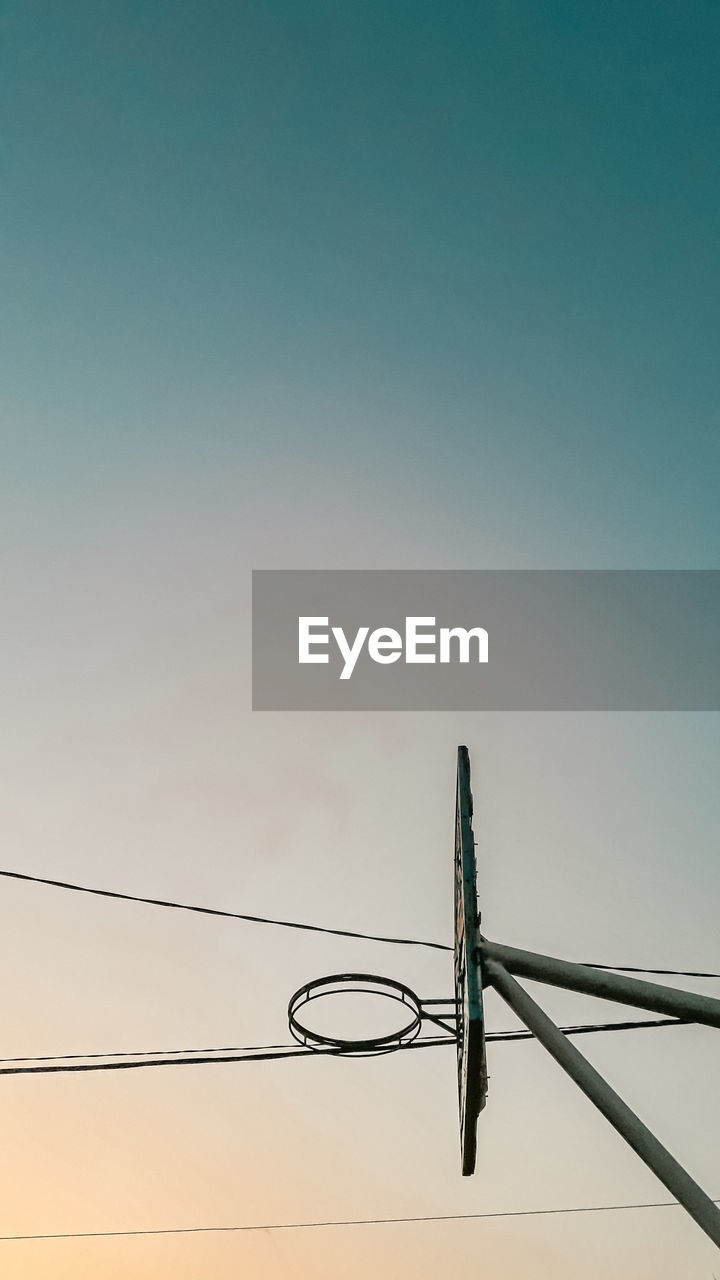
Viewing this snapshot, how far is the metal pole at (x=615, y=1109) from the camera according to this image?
2744mm

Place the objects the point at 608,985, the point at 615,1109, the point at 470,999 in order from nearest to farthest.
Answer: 1. the point at 615,1109
2. the point at 608,985
3. the point at 470,999

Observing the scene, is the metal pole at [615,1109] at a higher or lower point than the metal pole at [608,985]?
lower

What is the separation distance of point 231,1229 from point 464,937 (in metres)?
15.6

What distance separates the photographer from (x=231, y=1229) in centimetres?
1526

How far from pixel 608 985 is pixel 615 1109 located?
409 mm

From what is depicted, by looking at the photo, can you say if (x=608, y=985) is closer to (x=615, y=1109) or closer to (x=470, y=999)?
(x=615, y=1109)

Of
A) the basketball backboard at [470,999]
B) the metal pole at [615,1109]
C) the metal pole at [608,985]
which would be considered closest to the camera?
the metal pole at [615,1109]

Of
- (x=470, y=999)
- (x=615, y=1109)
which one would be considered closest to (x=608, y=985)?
(x=615, y=1109)

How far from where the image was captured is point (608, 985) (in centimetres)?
309

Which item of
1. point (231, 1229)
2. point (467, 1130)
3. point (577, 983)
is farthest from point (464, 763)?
point (231, 1229)

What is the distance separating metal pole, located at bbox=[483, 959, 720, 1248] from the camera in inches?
108

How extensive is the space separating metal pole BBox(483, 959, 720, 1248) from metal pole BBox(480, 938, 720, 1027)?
0.24 ft

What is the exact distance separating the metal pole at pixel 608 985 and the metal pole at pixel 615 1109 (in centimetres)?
7

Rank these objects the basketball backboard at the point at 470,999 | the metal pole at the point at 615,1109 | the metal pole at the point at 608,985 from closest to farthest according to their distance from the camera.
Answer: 1. the metal pole at the point at 615,1109
2. the metal pole at the point at 608,985
3. the basketball backboard at the point at 470,999
